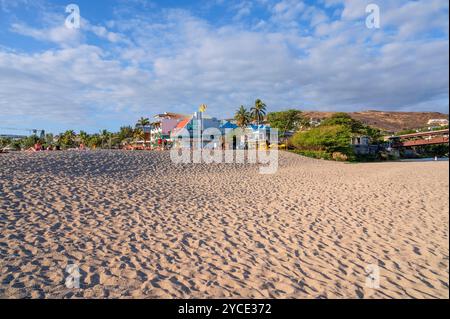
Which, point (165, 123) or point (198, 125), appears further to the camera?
point (165, 123)

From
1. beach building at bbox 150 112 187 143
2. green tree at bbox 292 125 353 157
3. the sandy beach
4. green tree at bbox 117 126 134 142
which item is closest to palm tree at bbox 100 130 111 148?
green tree at bbox 117 126 134 142

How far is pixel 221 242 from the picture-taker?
5.19m

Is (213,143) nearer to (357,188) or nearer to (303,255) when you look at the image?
(357,188)

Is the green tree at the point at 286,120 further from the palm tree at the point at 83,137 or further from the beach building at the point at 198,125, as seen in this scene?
the palm tree at the point at 83,137

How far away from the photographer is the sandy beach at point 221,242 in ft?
11.4

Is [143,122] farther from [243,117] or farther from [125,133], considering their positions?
[243,117]

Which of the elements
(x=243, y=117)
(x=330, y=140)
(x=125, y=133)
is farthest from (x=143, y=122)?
(x=330, y=140)

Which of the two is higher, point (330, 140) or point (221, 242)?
point (330, 140)

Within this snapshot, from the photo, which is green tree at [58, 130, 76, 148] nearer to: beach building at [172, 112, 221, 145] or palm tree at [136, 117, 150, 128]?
palm tree at [136, 117, 150, 128]

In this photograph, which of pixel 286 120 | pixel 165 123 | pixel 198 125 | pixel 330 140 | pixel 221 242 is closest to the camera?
pixel 221 242
